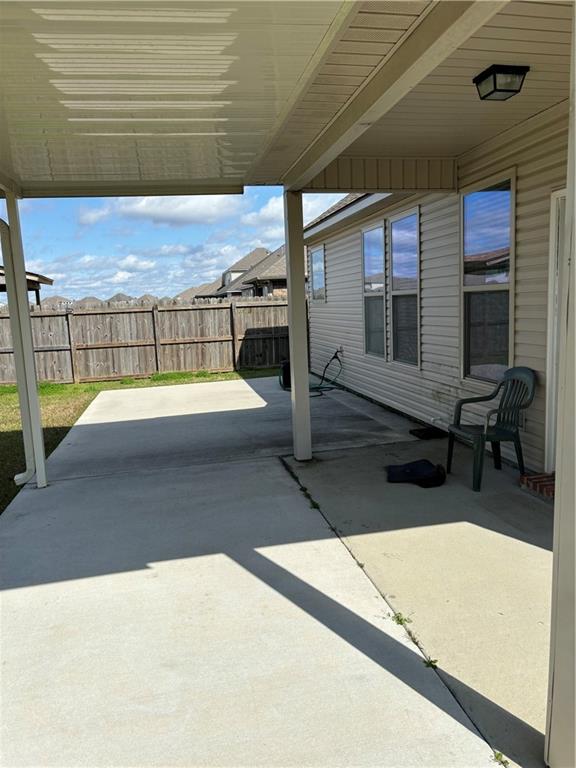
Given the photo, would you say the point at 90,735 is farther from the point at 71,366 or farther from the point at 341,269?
the point at 71,366

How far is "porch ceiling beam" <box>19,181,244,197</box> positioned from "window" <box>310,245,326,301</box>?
5.46m

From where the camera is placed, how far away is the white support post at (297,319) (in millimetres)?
5320

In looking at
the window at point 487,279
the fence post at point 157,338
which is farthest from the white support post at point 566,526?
the fence post at point 157,338

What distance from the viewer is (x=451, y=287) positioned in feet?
19.7

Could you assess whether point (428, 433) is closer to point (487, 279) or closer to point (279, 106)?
point (487, 279)

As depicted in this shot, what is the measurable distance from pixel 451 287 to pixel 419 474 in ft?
7.63

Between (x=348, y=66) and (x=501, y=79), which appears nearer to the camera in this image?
(x=348, y=66)

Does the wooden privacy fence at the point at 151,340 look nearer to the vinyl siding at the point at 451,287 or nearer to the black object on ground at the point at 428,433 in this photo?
the vinyl siding at the point at 451,287

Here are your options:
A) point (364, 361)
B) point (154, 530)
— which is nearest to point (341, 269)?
point (364, 361)

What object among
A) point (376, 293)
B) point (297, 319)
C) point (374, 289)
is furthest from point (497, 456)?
point (374, 289)

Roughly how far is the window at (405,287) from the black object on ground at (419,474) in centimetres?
Answer: 250

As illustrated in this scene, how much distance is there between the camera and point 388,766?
1.85m

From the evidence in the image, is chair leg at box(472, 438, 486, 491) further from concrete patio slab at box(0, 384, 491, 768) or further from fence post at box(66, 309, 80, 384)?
fence post at box(66, 309, 80, 384)

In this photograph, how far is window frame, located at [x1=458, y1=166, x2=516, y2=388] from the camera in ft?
15.9
